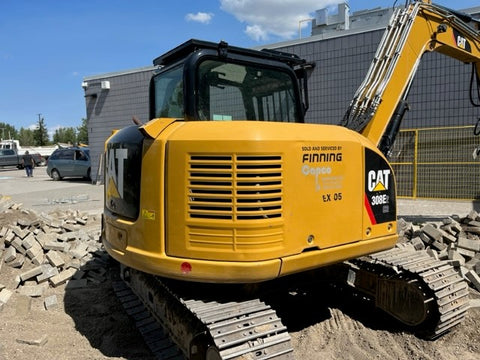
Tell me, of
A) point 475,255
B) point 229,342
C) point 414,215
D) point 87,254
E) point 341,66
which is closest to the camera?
point 229,342

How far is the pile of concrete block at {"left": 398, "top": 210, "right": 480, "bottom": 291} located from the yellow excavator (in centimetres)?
137

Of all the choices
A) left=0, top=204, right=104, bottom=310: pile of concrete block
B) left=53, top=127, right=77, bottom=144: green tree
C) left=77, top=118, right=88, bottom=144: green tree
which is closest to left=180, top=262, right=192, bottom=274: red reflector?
left=0, top=204, right=104, bottom=310: pile of concrete block

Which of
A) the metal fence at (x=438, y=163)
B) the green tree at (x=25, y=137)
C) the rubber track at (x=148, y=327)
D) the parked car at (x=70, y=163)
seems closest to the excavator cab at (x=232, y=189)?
the rubber track at (x=148, y=327)

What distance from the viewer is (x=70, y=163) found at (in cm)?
2108

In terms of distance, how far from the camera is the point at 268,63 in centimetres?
419

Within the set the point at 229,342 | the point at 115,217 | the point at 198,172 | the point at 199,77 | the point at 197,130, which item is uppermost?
the point at 199,77

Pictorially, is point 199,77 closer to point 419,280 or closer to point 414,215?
point 419,280

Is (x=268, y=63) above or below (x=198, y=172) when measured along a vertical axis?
above

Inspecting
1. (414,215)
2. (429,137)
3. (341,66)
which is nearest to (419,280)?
(414,215)

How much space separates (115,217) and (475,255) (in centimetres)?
492

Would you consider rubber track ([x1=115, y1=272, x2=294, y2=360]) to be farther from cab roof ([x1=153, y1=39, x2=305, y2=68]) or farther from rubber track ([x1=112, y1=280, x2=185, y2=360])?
cab roof ([x1=153, y1=39, x2=305, y2=68])

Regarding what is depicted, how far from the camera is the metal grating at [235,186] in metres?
3.00

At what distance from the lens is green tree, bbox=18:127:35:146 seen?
9366 cm

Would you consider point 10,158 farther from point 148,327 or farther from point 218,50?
point 218,50
